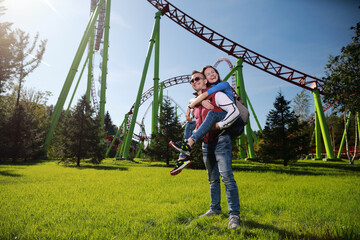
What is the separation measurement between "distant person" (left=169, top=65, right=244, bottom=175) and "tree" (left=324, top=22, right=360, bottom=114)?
10321 millimetres

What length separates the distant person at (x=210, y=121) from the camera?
2.05 meters

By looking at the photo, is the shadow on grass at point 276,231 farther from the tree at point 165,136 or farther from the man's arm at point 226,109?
the tree at point 165,136

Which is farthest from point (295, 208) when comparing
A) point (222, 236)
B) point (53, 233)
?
point (53, 233)

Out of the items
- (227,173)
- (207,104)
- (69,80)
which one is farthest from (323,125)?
(69,80)

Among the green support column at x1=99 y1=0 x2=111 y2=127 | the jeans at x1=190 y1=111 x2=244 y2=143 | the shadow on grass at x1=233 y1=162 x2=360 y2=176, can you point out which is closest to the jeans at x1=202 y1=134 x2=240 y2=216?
the jeans at x1=190 y1=111 x2=244 y2=143

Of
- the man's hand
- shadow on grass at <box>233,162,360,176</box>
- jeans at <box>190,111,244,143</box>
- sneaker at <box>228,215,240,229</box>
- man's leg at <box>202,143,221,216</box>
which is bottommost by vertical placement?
shadow on grass at <box>233,162,360,176</box>

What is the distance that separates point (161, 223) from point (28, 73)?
25621mm

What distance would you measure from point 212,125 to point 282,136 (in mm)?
12554

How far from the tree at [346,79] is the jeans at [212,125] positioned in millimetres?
10350

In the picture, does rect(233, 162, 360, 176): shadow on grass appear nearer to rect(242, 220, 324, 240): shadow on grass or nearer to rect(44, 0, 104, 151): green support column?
rect(242, 220, 324, 240): shadow on grass

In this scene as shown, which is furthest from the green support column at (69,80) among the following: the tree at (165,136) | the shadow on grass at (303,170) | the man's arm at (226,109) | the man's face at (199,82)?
the man's arm at (226,109)

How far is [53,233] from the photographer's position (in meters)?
2.02

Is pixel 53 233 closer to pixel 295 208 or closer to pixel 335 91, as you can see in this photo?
pixel 295 208

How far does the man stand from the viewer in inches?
87.7
